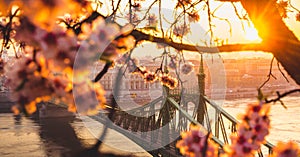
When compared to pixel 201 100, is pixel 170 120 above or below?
below

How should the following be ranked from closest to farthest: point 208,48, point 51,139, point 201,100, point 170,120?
1. point 208,48
2. point 201,100
3. point 170,120
4. point 51,139

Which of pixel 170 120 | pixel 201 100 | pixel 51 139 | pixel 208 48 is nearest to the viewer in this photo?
pixel 208 48

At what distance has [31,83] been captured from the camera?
1438mm

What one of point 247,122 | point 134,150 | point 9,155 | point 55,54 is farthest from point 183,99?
point 55,54

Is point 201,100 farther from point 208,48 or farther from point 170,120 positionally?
point 208,48

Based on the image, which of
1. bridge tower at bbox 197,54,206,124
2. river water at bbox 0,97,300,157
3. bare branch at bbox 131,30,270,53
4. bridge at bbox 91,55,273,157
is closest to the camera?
bare branch at bbox 131,30,270,53

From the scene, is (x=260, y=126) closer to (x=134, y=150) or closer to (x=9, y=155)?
(x=134, y=150)

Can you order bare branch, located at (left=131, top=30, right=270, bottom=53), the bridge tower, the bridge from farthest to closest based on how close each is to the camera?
1. the bridge tower
2. the bridge
3. bare branch, located at (left=131, top=30, right=270, bottom=53)

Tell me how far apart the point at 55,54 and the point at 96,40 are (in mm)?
156

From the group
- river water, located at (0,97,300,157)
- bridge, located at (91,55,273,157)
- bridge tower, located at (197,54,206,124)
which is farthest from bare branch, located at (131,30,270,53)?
river water, located at (0,97,300,157)

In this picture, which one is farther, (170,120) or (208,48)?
(170,120)

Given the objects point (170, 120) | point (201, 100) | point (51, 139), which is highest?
point (201, 100)

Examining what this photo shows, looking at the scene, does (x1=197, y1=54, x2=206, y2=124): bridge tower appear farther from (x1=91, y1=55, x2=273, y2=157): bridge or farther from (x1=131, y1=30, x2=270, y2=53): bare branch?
(x1=131, y1=30, x2=270, y2=53): bare branch

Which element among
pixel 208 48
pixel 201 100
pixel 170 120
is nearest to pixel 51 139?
pixel 170 120
